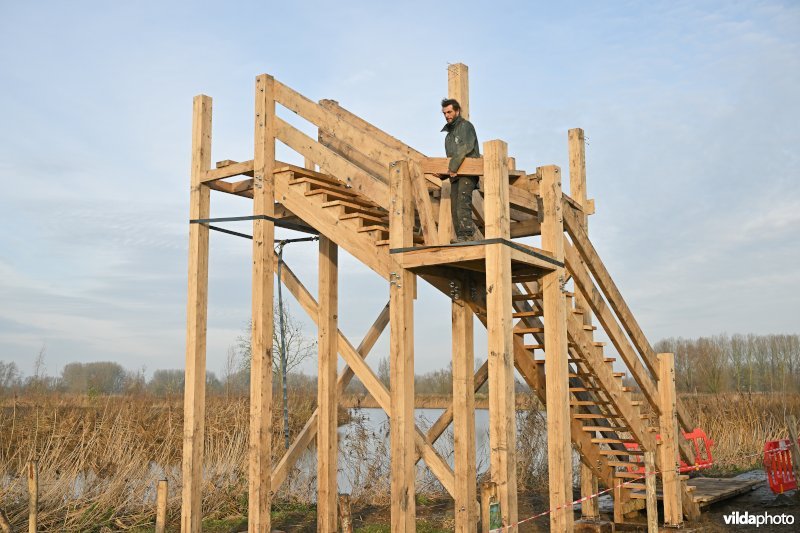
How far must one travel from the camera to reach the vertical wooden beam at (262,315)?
29.3 ft

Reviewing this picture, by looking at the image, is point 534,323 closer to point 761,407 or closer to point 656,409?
point 656,409

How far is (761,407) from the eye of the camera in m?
19.6

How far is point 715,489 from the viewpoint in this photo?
11945 millimetres

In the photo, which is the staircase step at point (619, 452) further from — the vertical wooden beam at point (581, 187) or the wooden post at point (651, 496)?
the wooden post at point (651, 496)

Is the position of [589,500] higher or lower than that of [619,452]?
lower

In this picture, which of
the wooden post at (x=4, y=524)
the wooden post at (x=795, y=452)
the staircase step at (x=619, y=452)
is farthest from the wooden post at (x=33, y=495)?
the wooden post at (x=795, y=452)

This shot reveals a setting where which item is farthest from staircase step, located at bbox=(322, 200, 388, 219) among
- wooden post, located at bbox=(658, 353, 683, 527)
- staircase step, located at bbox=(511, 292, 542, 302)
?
wooden post, located at bbox=(658, 353, 683, 527)

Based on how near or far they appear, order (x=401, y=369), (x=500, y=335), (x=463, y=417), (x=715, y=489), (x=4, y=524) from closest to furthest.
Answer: (x=500, y=335) < (x=401, y=369) < (x=463, y=417) < (x=4, y=524) < (x=715, y=489)

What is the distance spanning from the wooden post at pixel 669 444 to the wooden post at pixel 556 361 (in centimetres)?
282

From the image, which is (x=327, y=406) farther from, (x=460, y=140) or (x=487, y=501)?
(x=487, y=501)

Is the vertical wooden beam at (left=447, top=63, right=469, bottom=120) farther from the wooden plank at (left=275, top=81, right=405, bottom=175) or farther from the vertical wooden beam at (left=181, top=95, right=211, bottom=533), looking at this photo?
the vertical wooden beam at (left=181, top=95, right=211, bottom=533)

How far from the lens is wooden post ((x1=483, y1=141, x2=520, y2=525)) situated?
676 centimetres

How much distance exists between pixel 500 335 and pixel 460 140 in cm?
208

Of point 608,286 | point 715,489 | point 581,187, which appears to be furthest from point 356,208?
point 715,489
